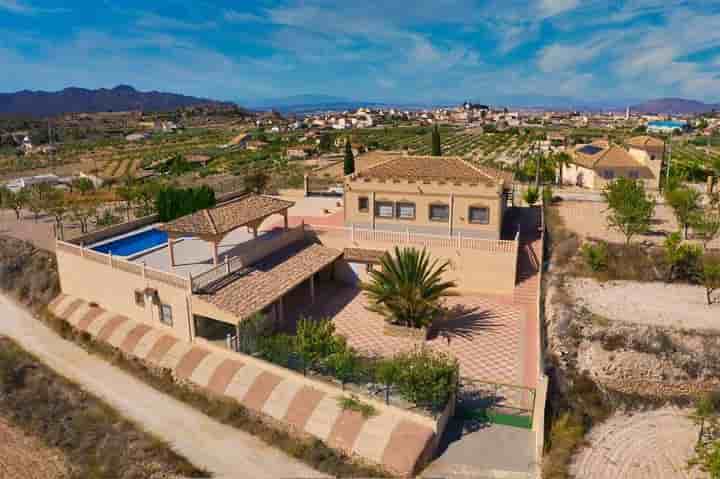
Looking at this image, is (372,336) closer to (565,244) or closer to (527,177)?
(565,244)

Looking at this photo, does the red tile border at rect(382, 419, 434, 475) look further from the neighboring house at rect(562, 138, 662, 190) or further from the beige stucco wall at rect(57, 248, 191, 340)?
the neighboring house at rect(562, 138, 662, 190)

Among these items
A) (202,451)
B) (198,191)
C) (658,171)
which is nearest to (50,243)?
(198,191)

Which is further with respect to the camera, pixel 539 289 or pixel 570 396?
pixel 539 289

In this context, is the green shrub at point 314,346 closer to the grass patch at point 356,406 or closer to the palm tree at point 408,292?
the grass patch at point 356,406

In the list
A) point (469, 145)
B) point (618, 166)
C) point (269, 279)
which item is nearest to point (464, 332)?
point (269, 279)

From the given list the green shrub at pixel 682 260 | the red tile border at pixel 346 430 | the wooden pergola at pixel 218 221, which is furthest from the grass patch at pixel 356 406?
the green shrub at pixel 682 260

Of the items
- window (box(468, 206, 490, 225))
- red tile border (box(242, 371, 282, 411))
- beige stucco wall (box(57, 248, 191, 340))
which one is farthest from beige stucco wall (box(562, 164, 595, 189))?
beige stucco wall (box(57, 248, 191, 340))
